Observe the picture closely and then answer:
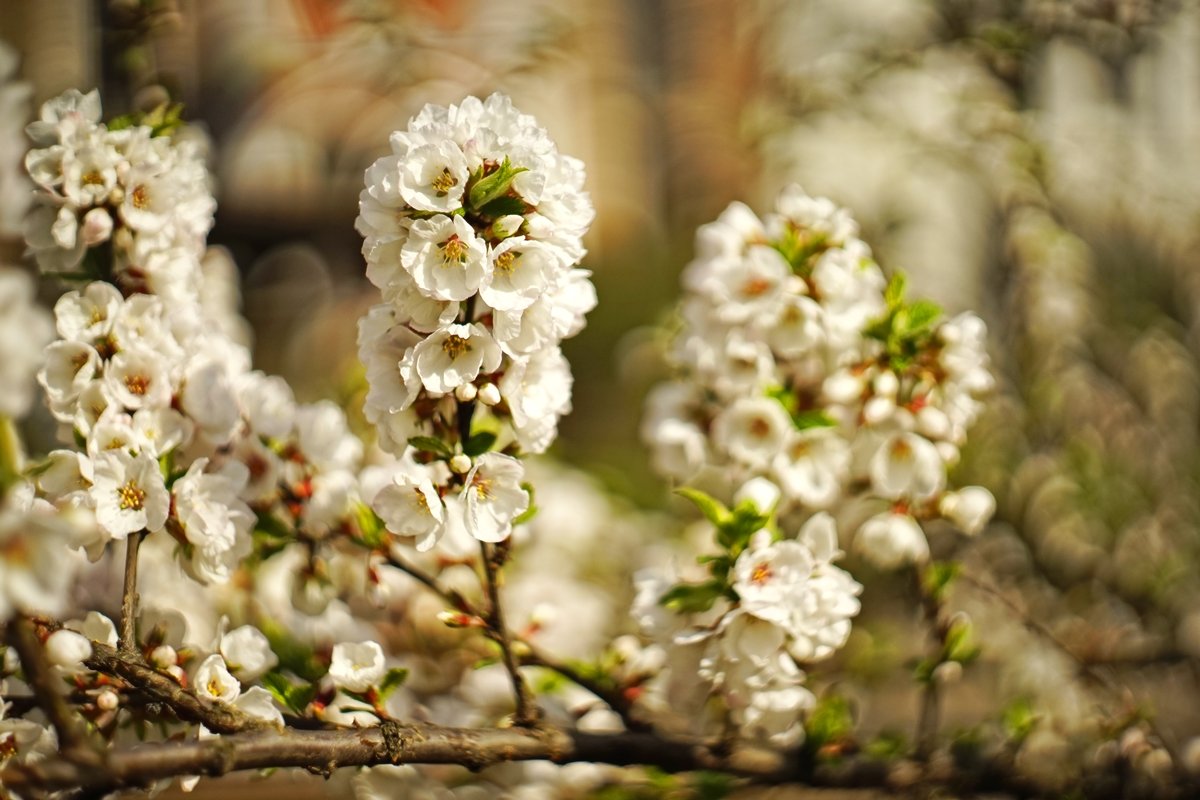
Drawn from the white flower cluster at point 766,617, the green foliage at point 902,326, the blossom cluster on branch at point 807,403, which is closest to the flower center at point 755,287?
the blossom cluster on branch at point 807,403

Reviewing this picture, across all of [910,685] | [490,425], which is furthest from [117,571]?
[910,685]

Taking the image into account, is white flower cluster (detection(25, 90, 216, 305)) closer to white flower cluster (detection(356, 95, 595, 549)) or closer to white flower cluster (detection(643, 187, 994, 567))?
white flower cluster (detection(356, 95, 595, 549))

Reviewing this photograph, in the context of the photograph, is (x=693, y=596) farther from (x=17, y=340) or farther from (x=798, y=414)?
(x=17, y=340)

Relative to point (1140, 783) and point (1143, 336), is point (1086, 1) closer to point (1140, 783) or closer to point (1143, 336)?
point (1143, 336)

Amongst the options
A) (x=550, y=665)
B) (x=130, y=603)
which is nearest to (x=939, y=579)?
(x=550, y=665)

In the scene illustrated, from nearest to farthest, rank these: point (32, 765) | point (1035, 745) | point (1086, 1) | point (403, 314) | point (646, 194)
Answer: point (32, 765)
point (403, 314)
point (1035, 745)
point (1086, 1)
point (646, 194)

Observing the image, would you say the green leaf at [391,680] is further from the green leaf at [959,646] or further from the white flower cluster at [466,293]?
the green leaf at [959,646]

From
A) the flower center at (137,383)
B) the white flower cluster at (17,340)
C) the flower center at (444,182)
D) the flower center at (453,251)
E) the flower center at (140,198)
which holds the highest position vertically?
the flower center at (444,182)
